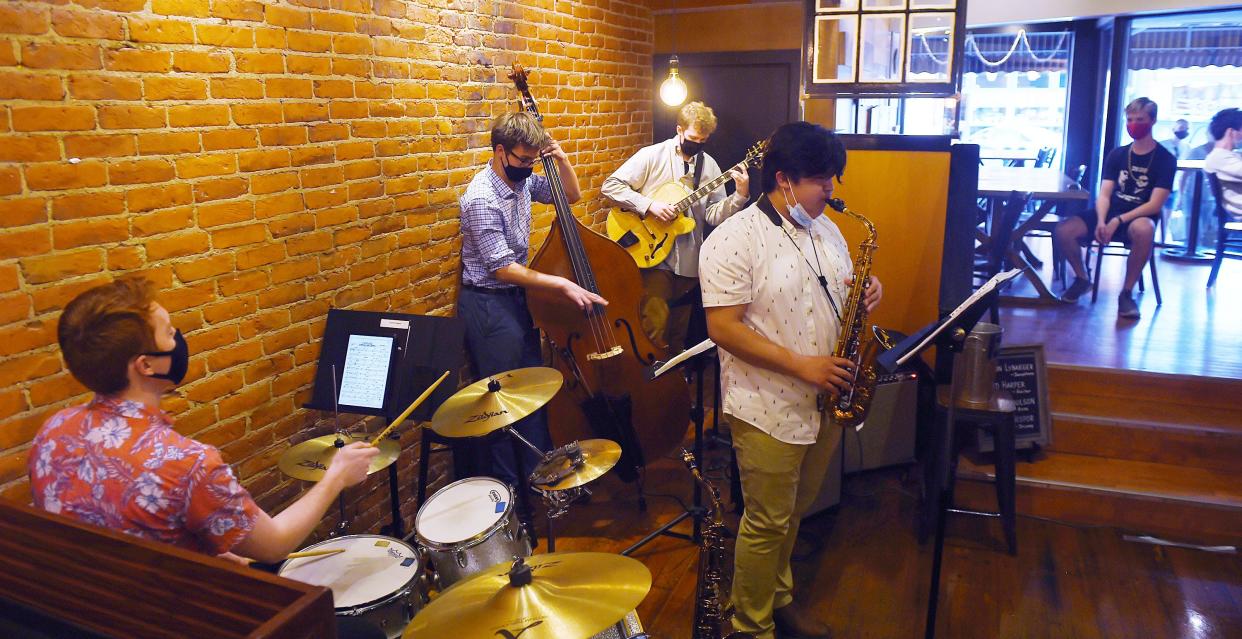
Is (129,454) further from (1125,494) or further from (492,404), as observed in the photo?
(1125,494)

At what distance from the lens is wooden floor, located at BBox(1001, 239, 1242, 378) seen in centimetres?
435

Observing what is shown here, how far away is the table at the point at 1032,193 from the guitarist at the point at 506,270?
11.2 ft

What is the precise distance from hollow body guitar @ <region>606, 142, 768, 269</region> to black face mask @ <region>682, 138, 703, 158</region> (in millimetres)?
182

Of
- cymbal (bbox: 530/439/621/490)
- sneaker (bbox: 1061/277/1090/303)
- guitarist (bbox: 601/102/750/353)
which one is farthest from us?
sneaker (bbox: 1061/277/1090/303)

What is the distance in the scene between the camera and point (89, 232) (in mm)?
2238

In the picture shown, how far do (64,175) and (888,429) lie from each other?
133 inches

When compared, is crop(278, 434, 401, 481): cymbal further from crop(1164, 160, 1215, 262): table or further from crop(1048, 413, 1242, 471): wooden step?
crop(1164, 160, 1215, 262): table

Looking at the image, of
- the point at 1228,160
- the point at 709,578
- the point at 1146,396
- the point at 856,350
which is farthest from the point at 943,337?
the point at 1228,160

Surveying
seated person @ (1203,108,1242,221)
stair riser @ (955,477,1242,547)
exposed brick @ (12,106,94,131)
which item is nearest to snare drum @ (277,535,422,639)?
exposed brick @ (12,106,94,131)

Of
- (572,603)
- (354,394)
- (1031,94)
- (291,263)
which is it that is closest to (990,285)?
(572,603)

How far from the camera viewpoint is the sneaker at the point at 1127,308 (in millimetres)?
5312

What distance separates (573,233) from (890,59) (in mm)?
2059

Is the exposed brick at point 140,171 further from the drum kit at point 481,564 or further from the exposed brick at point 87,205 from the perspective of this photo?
the drum kit at point 481,564

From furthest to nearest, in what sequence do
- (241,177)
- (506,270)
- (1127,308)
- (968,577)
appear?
(1127,308)
(506,270)
(968,577)
(241,177)
